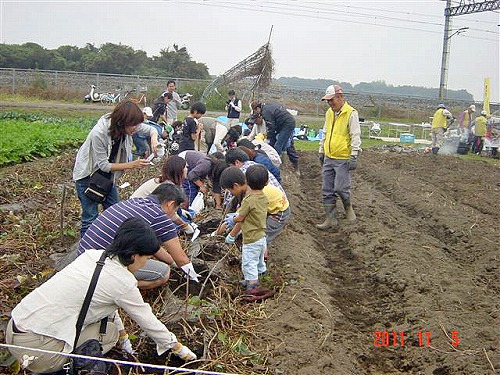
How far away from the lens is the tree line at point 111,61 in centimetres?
4222

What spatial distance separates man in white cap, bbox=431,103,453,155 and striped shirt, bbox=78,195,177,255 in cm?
1316

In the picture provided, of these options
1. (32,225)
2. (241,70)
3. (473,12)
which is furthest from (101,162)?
(473,12)

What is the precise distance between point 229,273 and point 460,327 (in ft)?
6.94

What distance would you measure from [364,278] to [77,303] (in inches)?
147

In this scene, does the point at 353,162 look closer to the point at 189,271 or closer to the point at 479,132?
the point at 189,271

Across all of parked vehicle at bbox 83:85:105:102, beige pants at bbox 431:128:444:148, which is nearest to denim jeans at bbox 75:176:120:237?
beige pants at bbox 431:128:444:148

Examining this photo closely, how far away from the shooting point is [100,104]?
29.6 m

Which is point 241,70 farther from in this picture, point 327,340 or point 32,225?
point 327,340

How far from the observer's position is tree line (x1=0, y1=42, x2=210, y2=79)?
139ft

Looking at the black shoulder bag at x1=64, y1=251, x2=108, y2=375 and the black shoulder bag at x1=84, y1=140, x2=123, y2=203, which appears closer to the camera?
the black shoulder bag at x1=64, y1=251, x2=108, y2=375

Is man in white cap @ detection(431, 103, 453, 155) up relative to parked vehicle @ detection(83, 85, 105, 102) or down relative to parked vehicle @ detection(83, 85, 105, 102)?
down

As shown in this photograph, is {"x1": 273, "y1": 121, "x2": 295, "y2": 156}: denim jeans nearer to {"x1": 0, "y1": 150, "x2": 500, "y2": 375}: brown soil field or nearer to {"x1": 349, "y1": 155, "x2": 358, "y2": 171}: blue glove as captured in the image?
{"x1": 0, "y1": 150, "x2": 500, "y2": 375}: brown soil field

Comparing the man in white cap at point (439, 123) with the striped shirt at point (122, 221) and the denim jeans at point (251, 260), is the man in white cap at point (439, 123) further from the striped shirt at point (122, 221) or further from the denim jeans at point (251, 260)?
the striped shirt at point (122, 221)

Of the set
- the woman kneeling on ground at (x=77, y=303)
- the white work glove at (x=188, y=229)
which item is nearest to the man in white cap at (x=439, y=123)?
the white work glove at (x=188, y=229)
